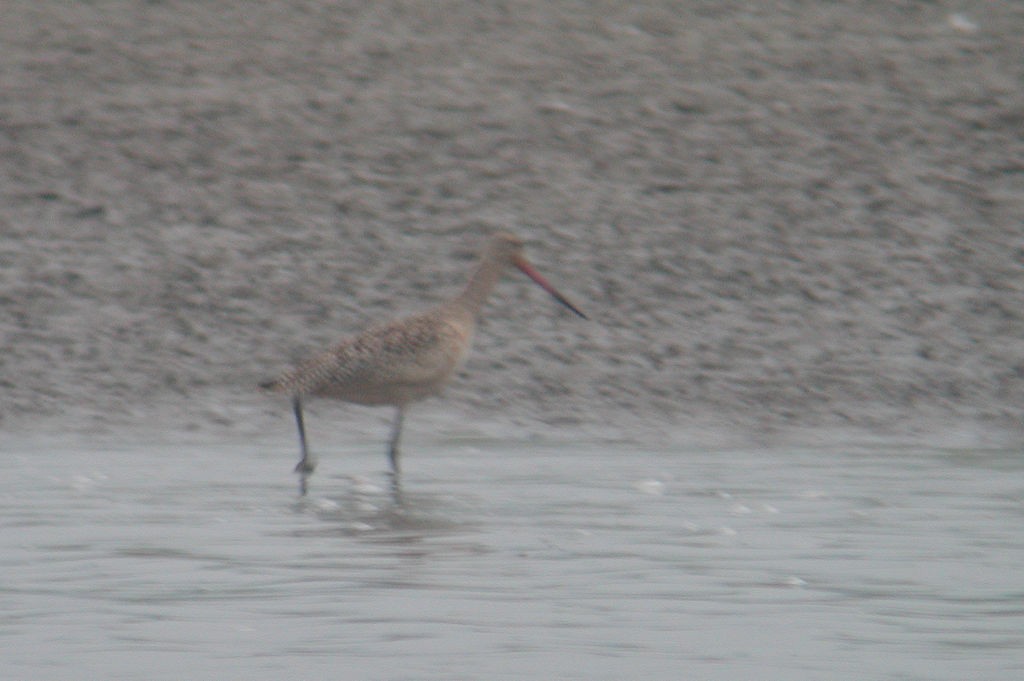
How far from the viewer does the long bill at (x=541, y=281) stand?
41.5 ft

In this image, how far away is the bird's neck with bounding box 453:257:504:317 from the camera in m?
11.9

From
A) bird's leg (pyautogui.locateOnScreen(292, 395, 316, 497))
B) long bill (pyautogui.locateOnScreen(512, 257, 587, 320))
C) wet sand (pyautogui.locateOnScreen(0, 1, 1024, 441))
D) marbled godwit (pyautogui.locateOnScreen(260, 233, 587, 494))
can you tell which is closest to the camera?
bird's leg (pyautogui.locateOnScreen(292, 395, 316, 497))

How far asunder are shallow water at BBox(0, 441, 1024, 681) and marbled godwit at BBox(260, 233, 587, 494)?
1.06 feet

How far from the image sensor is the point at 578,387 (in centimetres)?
1230

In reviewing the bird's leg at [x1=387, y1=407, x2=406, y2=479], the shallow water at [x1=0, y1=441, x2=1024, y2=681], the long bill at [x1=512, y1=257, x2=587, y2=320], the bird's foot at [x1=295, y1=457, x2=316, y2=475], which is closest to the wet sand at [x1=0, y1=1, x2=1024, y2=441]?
the long bill at [x1=512, y1=257, x2=587, y2=320]

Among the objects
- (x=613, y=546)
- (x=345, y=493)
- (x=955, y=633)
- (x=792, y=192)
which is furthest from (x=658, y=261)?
(x=955, y=633)

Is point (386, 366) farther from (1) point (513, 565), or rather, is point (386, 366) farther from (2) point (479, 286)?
(1) point (513, 565)

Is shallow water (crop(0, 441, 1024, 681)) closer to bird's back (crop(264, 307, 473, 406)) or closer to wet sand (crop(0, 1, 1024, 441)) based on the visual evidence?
bird's back (crop(264, 307, 473, 406))

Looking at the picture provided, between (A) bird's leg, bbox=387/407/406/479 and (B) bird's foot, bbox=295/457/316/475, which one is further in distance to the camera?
(A) bird's leg, bbox=387/407/406/479

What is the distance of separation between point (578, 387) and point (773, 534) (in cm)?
389

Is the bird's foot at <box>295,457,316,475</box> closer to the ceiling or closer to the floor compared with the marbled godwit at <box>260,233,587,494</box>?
closer to the floor

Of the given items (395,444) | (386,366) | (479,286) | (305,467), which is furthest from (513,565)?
(479,286)

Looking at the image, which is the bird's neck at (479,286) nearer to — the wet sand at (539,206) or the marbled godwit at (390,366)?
the marbled godwit at (390,366)

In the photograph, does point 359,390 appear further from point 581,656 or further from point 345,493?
point 581,656
